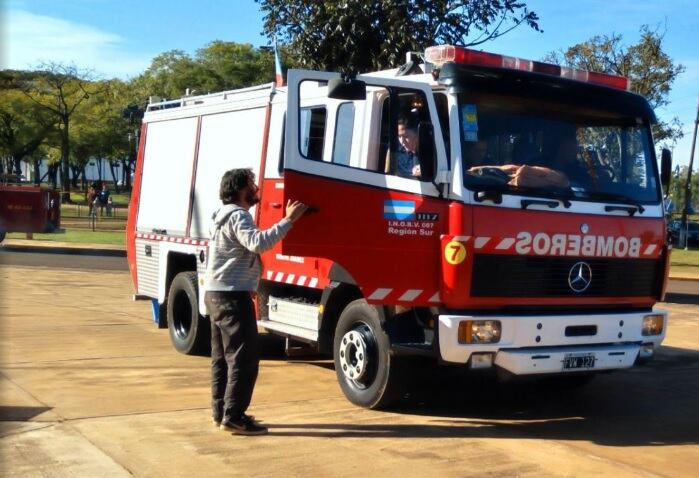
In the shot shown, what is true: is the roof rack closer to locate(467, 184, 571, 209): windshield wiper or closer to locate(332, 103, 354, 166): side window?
locate(332, 103, 354, 166): side window

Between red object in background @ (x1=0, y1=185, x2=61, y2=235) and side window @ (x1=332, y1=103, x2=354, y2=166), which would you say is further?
red object in background @ (x1=0, y1=185, x2=61, y2=235)

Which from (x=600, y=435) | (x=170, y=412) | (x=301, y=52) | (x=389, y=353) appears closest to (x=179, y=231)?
(x=170, y=412)

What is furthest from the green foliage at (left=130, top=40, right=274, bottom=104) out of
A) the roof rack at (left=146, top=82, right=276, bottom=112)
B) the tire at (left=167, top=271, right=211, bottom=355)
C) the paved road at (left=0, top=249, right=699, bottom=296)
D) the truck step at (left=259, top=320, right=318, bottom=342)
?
the truck step at (left=259, top=320, right=318, bottom=342)

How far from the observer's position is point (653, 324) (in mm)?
7812

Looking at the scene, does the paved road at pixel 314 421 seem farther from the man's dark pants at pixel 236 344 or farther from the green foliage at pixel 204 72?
the green foliage at pixel 204 72

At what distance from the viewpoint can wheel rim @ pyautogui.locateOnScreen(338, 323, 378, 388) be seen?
292 inches

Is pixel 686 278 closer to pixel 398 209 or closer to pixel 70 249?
pixel 70 249

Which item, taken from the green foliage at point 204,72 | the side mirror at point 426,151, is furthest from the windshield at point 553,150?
the green foliage at point 204,72

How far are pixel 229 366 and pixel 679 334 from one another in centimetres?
824

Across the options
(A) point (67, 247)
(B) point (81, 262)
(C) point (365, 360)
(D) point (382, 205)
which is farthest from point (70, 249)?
(D) point (382, 205)

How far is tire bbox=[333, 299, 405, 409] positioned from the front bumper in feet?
2.00

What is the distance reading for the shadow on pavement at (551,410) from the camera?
6.98 m

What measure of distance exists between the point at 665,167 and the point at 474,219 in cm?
229

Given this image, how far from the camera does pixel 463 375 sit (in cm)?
958
